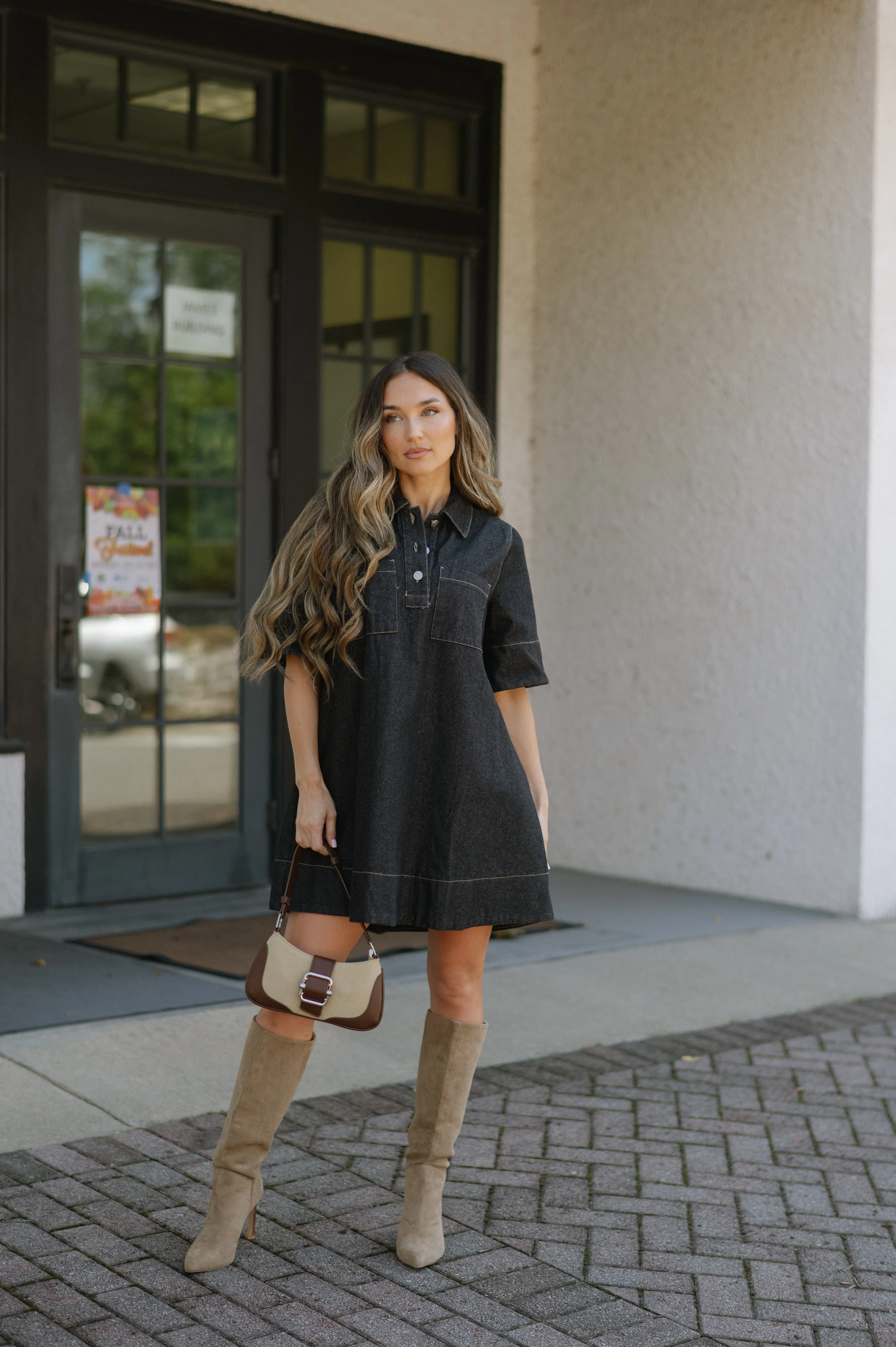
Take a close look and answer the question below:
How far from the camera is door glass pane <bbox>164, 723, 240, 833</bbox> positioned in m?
6.14

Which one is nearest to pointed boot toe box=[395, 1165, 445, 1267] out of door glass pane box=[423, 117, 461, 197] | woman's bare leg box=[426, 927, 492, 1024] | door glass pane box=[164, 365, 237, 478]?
woman's bare leg box=[426, 927, 492, 1024]

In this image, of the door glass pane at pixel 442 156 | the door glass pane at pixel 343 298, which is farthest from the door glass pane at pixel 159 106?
the door glass pane at pixel 442 156

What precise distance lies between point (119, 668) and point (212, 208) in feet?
6.33

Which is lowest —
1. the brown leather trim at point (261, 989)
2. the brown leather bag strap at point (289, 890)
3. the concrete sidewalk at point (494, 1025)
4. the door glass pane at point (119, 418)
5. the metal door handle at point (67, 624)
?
the concrete sidewalk at point (494, 1025)

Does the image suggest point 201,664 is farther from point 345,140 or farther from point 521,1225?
point 521,1225

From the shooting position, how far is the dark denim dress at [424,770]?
2.70 metres

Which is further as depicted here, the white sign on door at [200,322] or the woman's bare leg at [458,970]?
the white sign on door at [200,322]

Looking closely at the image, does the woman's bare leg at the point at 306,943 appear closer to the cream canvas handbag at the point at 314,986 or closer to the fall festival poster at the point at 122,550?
the cream canvas handbag at the point at 314,986

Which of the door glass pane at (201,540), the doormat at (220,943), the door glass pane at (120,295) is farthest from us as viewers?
the door glass pane at (201,540)

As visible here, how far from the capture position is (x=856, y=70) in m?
5.88

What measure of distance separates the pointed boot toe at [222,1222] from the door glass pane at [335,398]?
4204 millimetres

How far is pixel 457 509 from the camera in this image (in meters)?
2.86

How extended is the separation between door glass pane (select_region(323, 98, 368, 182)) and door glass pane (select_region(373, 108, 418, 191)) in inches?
2.7

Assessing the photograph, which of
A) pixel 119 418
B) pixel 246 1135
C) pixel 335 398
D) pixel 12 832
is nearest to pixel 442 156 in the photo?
pixel 335 398
